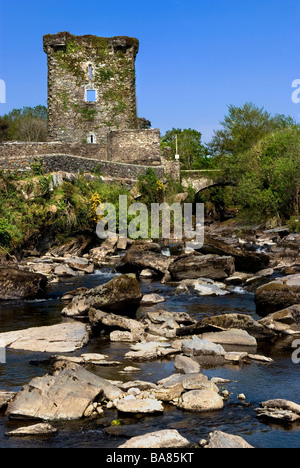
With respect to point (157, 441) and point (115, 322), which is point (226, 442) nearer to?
point (157, 441)

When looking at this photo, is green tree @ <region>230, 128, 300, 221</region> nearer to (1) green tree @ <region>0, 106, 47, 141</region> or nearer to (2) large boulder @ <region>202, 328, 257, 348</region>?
(2) large boulder @ <region>202, 328, 257, 348</region>

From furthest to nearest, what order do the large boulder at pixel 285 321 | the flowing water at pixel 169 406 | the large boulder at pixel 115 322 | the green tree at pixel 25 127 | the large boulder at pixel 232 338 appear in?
the green tree at pixel 25 127, the large boulder at pixel 115 322, the large boulder at pixel 285 321, the large boulder at pixel 232 338, the flowing water at pixel 169 406

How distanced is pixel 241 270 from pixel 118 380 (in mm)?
11909

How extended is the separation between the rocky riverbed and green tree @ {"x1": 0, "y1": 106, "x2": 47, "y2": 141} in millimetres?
42848

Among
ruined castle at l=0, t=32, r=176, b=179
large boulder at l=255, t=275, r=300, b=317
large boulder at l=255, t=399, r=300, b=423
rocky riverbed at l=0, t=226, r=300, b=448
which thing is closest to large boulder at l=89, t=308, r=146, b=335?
rocky riverbed at l=0, t=226, r=300, b=448

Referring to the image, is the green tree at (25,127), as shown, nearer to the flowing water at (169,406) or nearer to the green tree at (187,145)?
the green tree at (187,145)

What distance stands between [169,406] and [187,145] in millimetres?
63712

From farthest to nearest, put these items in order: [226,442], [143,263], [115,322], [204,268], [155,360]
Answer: [143,263]
[204,268]
[115,322]
[155,360]
[226,442]

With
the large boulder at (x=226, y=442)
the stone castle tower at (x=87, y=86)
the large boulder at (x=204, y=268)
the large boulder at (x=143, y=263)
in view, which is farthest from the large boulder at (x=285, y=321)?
the stone castle tower at (x=87, y=86)

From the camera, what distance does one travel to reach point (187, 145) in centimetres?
6994

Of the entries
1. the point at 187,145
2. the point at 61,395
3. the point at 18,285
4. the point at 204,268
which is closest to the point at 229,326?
the point at 61,395

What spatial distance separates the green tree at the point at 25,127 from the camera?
5956 centimetres

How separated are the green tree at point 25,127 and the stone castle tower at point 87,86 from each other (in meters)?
16.1
